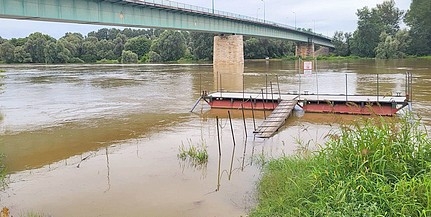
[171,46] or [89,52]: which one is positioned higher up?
[171,46]

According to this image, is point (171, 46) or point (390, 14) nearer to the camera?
point (171, 46)

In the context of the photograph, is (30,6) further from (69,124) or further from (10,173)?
(10,173)

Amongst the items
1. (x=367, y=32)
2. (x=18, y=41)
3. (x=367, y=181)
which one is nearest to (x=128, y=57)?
(x=18, y=41)

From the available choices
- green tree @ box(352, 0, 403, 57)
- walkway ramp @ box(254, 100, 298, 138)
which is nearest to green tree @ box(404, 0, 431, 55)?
green tree @ box(352, 0, 403, 57)

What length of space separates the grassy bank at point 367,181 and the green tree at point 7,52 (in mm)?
114591

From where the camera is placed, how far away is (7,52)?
107 m

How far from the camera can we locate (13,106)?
25219 millimetres

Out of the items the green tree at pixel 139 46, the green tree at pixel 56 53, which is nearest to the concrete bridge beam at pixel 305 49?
the green tree at pixel 139 46

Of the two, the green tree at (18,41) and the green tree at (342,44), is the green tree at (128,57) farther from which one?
the green tree at (342,44)

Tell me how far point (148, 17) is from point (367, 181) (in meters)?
39.4

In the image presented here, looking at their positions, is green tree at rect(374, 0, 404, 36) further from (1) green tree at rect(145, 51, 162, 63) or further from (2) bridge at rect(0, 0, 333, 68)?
(1) green tree at rect(145, 51, 162, 63)

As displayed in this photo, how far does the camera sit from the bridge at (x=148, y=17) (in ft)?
91.2

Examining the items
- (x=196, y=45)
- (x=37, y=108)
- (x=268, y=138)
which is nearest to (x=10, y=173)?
(x=268, y=138)

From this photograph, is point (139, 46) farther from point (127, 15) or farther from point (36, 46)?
point (127, 15)
